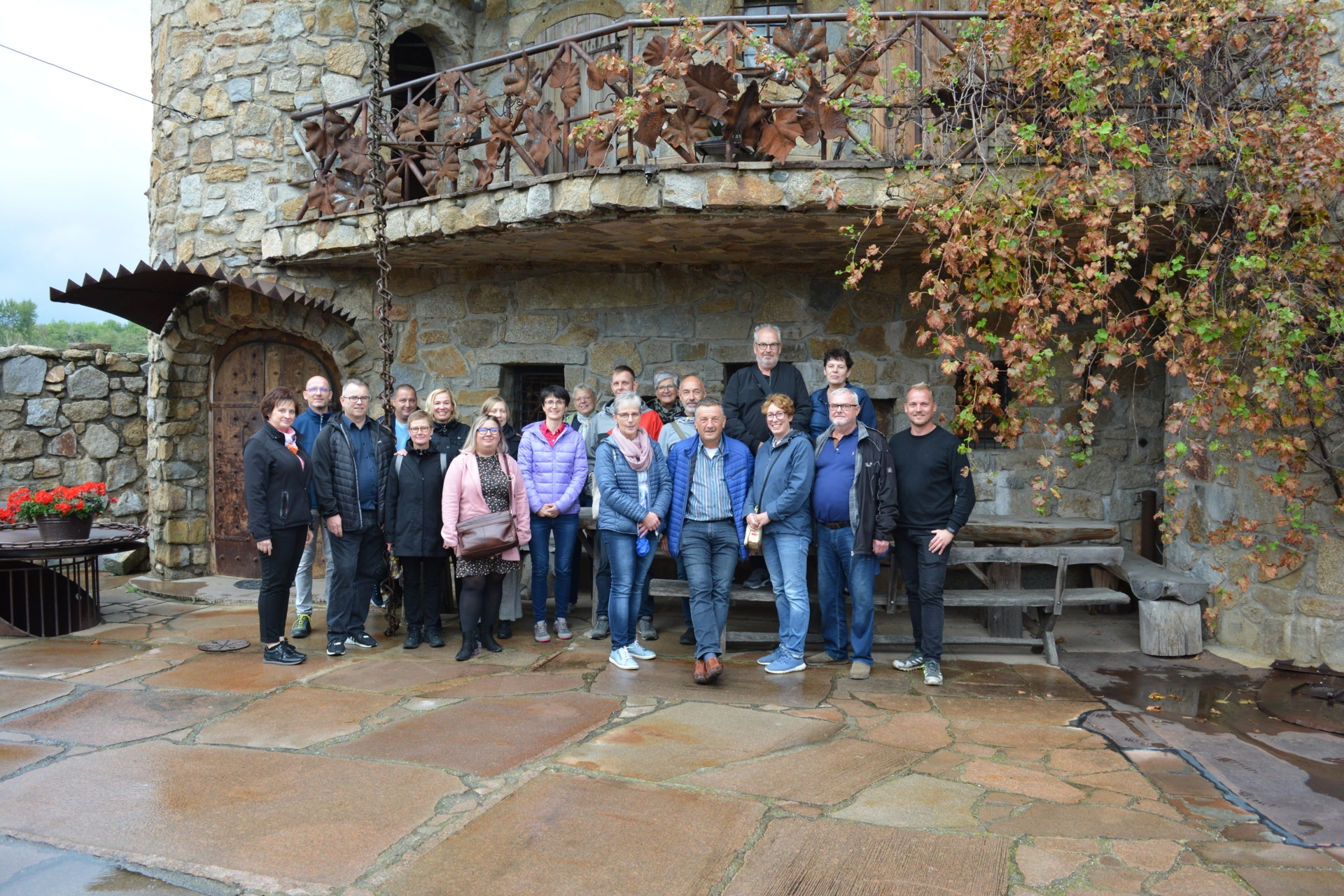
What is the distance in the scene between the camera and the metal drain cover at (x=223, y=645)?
19.4 ft

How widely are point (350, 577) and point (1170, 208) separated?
510 centimetres

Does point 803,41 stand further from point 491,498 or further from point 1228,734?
point 1228,734

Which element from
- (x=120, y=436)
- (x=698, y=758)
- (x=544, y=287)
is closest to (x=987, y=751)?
(x=698, y=758)

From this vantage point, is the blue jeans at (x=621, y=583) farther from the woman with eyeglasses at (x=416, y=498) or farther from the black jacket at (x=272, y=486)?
the black jacket at (x=272, y=486)

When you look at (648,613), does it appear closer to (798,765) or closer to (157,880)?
(798,765)

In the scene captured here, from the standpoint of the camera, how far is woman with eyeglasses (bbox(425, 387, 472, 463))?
19.6ft

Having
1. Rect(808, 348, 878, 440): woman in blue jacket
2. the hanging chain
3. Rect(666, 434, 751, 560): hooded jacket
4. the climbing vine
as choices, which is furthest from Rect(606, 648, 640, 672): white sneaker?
the climbing vine

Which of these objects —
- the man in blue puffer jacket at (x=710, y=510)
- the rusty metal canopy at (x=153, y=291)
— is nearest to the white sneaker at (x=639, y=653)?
the man in blue puffer jacket at (x=710, y=510)

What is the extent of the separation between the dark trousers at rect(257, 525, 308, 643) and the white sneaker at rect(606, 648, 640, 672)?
188 centimetres

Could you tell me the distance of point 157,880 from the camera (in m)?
2.92

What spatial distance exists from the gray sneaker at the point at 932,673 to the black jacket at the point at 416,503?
9.53 feet

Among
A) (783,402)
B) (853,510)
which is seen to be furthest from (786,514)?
(783,402)

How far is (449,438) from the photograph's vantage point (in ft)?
19.9

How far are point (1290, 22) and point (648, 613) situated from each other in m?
5.09
